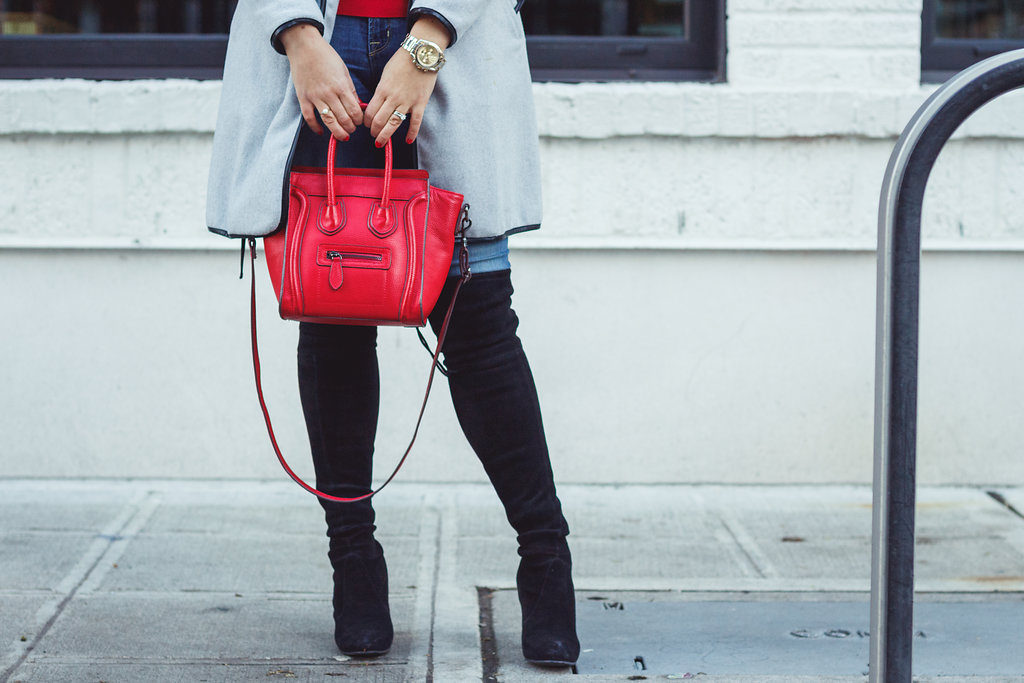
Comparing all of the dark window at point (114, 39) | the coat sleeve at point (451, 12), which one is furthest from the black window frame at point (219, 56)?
the coat sleeve at point (451, 12)

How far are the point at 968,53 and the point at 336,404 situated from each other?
2257 mm

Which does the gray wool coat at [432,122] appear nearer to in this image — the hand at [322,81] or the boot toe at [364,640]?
the hand at [322,81]

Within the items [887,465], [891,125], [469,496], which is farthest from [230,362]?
[887,465]

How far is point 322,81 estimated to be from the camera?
1.68 m

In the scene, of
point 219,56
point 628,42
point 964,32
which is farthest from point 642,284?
point 219,56

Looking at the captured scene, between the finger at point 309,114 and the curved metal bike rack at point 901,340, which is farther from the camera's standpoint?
the finger at point 309,114

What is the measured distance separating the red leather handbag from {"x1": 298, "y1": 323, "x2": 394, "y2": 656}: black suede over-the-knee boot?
22 cm

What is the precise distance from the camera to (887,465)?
1.37m

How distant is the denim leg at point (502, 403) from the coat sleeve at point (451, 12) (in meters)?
0.40

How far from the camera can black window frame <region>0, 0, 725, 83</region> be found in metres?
3.11

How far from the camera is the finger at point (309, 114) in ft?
5.64

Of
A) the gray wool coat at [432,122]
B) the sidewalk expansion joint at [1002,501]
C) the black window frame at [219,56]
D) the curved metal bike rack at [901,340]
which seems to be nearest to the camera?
the curved metal bike rack at [901,340]

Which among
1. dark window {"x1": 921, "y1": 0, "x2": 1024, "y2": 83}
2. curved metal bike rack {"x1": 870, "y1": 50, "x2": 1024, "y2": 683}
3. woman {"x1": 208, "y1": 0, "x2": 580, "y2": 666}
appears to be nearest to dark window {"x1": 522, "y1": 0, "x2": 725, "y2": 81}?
dark window {"x1": 921, "y1": 0, "x2": 1024, "y2": 83}

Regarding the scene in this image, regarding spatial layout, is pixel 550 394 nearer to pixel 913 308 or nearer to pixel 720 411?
pixel 720 411
